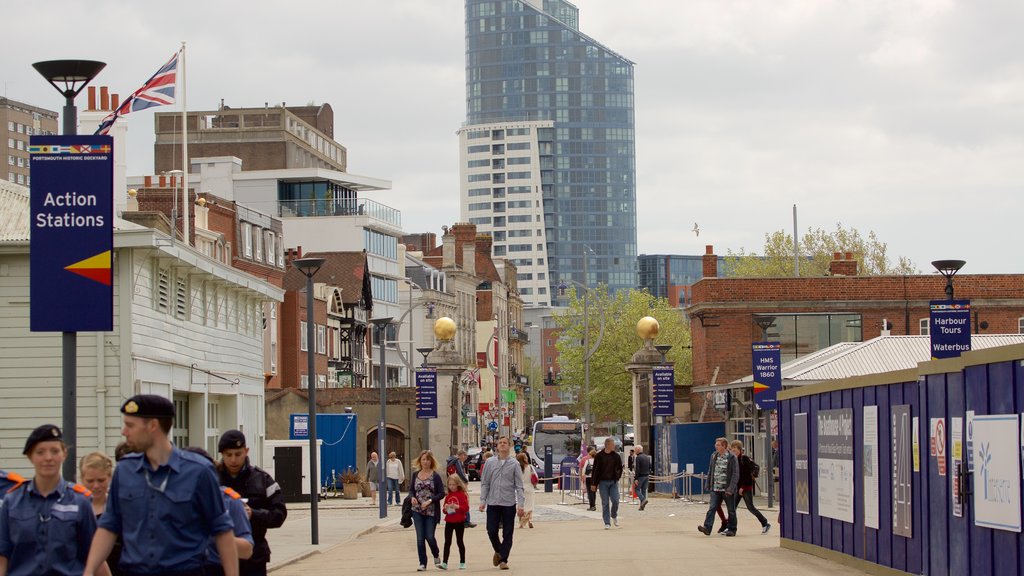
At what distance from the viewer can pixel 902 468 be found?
18.3m

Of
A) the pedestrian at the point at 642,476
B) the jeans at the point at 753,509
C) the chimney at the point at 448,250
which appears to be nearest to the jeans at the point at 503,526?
the jeans at the point at 753,509

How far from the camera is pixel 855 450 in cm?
2052

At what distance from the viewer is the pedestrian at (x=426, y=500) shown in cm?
2191

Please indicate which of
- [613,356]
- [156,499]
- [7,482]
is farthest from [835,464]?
[613,356]

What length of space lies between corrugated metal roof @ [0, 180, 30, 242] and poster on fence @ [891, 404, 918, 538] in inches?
637

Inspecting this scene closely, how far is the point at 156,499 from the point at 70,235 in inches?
258

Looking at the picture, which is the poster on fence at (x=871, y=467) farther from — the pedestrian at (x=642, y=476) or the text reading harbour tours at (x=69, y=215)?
the pedestrian at (x=642, y=476)

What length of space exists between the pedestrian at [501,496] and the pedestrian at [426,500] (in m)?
0.68

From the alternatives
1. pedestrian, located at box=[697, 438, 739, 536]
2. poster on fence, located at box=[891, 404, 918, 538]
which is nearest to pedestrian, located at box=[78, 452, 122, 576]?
poster on fence, located at box=[891, 404, 918, 538]

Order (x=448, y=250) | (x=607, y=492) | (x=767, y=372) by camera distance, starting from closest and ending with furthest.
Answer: (x=607, y=492), (x=767, y=372), (x=448, y=250)

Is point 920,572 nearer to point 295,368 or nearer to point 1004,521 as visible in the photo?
point 1004,521

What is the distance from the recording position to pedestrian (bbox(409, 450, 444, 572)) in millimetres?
21906

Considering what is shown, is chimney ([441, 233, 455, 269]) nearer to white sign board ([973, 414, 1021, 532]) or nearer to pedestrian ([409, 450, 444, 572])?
pedestrian ([409, 450, 444, 572])

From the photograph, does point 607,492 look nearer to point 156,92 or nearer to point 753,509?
point 753,509
